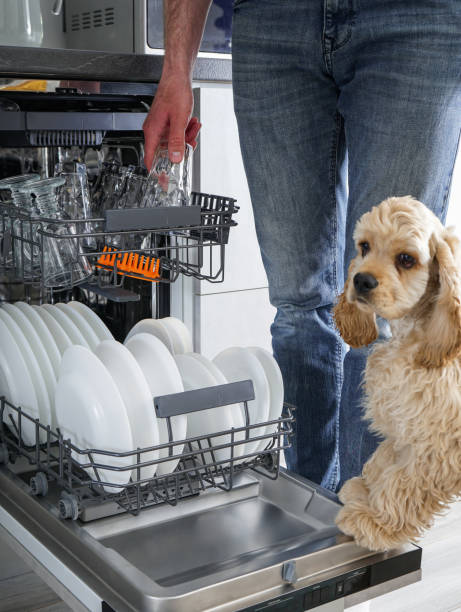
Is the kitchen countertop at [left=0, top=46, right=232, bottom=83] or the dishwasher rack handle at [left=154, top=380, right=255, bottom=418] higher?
the kitchen countertop at [left=0, top=46, right=232, bottom=83]

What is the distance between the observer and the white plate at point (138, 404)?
1091 millimetres

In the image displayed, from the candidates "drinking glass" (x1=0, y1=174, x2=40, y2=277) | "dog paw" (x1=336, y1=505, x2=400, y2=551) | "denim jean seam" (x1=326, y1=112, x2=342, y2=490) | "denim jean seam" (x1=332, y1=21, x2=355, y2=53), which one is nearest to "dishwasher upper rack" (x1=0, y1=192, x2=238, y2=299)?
"drinking glass" (x1=0, y1=174, x2=40, y2=277)

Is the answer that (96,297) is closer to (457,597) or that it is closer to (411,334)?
(411,334)

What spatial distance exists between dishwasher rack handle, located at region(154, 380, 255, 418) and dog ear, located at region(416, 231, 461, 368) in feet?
0.78

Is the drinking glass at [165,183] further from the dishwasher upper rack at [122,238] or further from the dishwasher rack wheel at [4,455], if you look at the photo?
the dishwasher rack wheel at [4,455]

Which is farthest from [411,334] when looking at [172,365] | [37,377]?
[37,377]

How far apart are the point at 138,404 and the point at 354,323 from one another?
1.11ft

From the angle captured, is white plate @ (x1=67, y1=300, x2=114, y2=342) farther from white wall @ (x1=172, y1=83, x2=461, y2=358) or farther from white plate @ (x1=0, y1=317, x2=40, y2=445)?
white wall @ (x1=172, y1=83, x2=461, y2=358)

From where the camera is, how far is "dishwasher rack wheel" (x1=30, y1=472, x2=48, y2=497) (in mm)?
1093

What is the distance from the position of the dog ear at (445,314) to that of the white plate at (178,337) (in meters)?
→ 0.48

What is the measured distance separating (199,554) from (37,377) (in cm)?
37

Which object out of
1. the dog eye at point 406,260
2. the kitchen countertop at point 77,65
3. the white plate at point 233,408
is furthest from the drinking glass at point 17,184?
the dog eye at point 406,260

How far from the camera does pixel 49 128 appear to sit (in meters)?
1.32

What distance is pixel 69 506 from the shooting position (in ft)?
3.42
